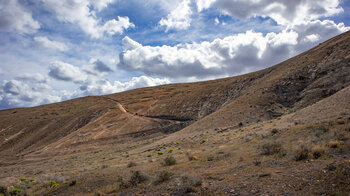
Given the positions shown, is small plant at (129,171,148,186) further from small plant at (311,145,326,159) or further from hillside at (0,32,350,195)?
small plant at (311,145,326,159)

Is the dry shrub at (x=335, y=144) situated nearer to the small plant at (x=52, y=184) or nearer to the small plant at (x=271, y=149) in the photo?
the small plant at (x=271, y=149)

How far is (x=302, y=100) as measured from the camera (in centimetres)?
2706

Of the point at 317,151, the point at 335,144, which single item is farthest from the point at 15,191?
the point at 335,144

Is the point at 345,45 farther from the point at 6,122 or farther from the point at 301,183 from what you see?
the point at 6,122

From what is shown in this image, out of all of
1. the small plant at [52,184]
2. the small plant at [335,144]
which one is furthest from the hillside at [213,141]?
the small plant at [52,184]

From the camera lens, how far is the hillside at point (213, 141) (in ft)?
26.9

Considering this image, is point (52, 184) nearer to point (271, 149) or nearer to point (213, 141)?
point (271, 149)

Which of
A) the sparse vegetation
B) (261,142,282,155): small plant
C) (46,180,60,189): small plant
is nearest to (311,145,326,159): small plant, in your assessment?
(261,142,282,155): small plant

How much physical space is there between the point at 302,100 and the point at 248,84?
57.1 ft

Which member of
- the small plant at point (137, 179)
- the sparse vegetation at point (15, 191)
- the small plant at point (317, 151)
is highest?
the sparse vegetation at point (15, 191)

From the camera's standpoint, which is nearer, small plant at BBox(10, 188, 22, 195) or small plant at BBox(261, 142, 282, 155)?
small plant at BBox(261, 142, 282, 155)

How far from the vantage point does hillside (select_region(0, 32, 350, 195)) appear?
8211mm

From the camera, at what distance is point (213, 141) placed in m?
19.3

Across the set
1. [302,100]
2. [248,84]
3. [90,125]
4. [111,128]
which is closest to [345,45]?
[302,100]
